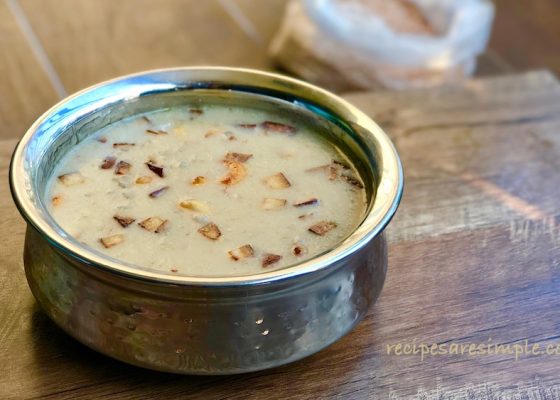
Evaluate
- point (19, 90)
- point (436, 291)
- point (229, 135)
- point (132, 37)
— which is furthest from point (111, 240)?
point (132, 37)

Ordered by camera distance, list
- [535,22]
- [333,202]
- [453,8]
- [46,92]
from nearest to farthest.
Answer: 1. [333,202]
2. [46,92]
3. [453,8]
4. [535,22]

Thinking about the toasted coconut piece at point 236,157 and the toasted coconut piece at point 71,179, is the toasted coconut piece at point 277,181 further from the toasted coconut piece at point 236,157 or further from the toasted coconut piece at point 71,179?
the toasted coconut piece at point 71,179

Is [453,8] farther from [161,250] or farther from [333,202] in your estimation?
[161,250]

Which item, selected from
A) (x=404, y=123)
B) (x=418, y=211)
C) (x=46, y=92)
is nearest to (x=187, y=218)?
(x=418, y=211)

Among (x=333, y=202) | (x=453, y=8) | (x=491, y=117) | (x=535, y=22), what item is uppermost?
(x=333, y=202)

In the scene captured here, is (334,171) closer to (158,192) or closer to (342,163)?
(342,163)
